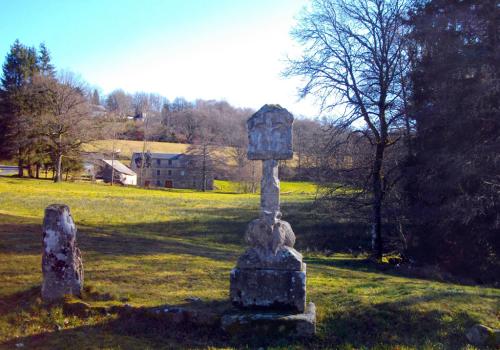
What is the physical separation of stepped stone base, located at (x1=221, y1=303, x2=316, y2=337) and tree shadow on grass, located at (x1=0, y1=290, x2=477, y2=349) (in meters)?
0.09

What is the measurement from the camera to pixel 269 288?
750 centimetres

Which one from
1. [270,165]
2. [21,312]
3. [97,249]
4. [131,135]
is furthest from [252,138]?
[131,135]

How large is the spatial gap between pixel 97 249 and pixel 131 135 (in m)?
94.7

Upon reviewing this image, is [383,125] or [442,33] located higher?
[442,33]

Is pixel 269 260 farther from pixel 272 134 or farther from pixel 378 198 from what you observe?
pixel 378 198

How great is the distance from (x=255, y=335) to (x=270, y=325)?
262 millimetres

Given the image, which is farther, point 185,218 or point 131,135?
point 131,135

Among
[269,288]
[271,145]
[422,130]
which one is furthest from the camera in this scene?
[422,130]

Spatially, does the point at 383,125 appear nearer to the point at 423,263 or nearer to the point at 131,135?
the point at 423,263

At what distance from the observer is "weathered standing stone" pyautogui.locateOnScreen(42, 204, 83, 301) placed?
8195 mm

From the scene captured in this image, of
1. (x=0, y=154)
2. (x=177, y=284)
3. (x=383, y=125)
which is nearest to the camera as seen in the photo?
(x=177, y=284)

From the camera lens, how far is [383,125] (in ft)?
71.1

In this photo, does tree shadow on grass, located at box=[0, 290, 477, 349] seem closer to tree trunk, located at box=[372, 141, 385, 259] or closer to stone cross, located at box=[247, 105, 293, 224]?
stone cross, located at box=[247, 105, 293, 224]

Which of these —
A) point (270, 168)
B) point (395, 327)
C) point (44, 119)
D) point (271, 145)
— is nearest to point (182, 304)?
point (270, 168)
